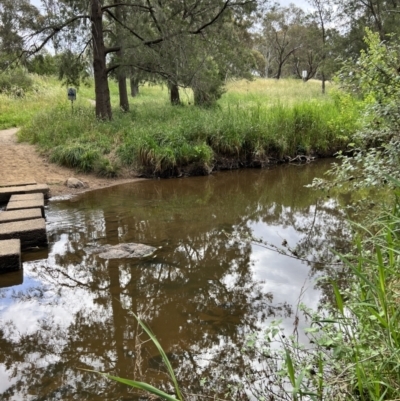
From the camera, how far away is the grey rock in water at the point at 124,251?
4.24m

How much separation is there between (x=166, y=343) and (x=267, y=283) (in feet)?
4.20

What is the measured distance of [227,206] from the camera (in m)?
6.57

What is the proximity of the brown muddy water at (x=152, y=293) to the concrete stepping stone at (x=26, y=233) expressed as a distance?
0.55ft

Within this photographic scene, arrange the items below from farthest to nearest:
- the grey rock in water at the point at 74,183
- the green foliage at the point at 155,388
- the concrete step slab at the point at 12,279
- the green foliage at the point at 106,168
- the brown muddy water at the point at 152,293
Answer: the green foliage at the point at 106,168, the grey rock in water at the point at 74,183, the concrete step slab at the point at 12,279, the brown muddy water at the point at 152,293, the green foliage at the point at 155,388

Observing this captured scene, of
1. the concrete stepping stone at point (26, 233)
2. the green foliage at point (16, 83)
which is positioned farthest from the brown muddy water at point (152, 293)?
the green foliage at point (16, 83)

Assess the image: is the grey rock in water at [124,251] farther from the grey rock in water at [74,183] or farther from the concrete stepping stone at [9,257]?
the grey rock in water at [74,183]

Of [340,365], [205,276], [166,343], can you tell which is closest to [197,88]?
[205,276]

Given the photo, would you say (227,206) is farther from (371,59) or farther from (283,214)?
(371,59)

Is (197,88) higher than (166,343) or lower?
higher

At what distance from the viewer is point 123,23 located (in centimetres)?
1086

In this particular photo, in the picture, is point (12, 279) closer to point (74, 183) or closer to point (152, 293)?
point (152, 293)

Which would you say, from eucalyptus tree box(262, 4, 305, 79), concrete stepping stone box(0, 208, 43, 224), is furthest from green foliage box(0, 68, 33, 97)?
eucalyptus tree box(262, 4, 305, 79)

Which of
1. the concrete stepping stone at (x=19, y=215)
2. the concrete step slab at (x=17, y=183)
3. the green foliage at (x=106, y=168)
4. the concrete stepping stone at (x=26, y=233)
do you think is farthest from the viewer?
the green foliage at (x=106, y=168)

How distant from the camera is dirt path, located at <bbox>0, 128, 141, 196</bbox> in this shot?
7641 mm
